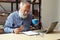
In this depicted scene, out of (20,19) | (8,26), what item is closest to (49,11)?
(20,19)

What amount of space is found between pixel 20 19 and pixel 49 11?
2012 millimetres

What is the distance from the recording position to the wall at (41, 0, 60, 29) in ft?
15.2

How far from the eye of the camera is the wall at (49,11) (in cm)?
463

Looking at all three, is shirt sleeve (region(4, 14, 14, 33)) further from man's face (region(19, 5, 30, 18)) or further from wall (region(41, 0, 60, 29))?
wall (region(41, 0, 60, 29))

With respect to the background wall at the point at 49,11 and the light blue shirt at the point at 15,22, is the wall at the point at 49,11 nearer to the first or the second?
the background wall at the point at 49,11

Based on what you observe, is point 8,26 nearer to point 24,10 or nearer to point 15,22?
point 15,22

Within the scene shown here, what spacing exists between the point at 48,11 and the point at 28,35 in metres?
2.56

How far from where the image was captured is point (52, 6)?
471cm

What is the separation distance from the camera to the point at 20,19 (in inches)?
113

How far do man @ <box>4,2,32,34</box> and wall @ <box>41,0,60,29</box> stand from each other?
5.54 ft

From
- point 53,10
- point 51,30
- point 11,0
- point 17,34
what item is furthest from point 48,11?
point 17,34

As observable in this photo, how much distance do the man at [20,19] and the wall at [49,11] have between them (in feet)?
5.54

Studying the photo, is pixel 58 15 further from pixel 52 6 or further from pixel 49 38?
pixel 49 38

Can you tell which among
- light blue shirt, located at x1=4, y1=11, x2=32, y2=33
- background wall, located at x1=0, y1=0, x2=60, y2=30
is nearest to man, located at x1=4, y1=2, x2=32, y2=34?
light blue shirt, located at x1=4, y1=11, x2=32, y2=33
